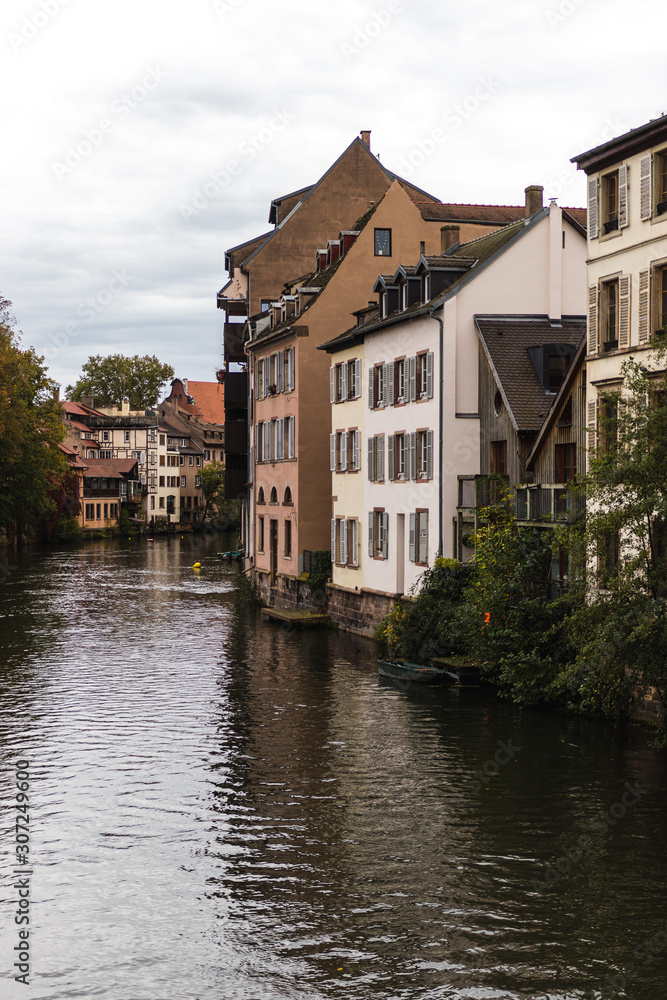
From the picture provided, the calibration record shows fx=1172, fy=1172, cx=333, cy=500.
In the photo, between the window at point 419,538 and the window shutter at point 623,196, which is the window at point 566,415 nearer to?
the window shutter at point 623,196

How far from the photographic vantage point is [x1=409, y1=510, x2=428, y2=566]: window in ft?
120

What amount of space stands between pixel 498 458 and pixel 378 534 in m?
7.90

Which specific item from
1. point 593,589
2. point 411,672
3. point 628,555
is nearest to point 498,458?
point 411,672

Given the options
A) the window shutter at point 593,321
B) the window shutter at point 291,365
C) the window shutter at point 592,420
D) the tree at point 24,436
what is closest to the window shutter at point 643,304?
the window shutter at point 593,321

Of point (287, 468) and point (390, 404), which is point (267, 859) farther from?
point (287, 468)

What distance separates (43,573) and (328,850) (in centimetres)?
5556

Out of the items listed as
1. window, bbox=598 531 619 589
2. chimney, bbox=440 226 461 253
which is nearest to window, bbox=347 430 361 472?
chimney, bbox=440 226 461 253

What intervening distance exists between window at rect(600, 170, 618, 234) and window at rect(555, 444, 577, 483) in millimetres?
5459

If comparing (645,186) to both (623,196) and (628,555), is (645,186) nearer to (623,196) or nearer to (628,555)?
(623,196)

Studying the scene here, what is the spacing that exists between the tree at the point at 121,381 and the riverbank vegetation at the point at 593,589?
111728 mm

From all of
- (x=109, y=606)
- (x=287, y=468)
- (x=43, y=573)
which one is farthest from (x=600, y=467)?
(x=43, y=573)

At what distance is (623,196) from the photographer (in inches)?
1041

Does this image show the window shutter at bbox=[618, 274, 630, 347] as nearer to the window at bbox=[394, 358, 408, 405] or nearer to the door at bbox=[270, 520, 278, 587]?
the window at bbox=[394, 358, 408, 405]

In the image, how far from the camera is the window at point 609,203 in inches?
1063
